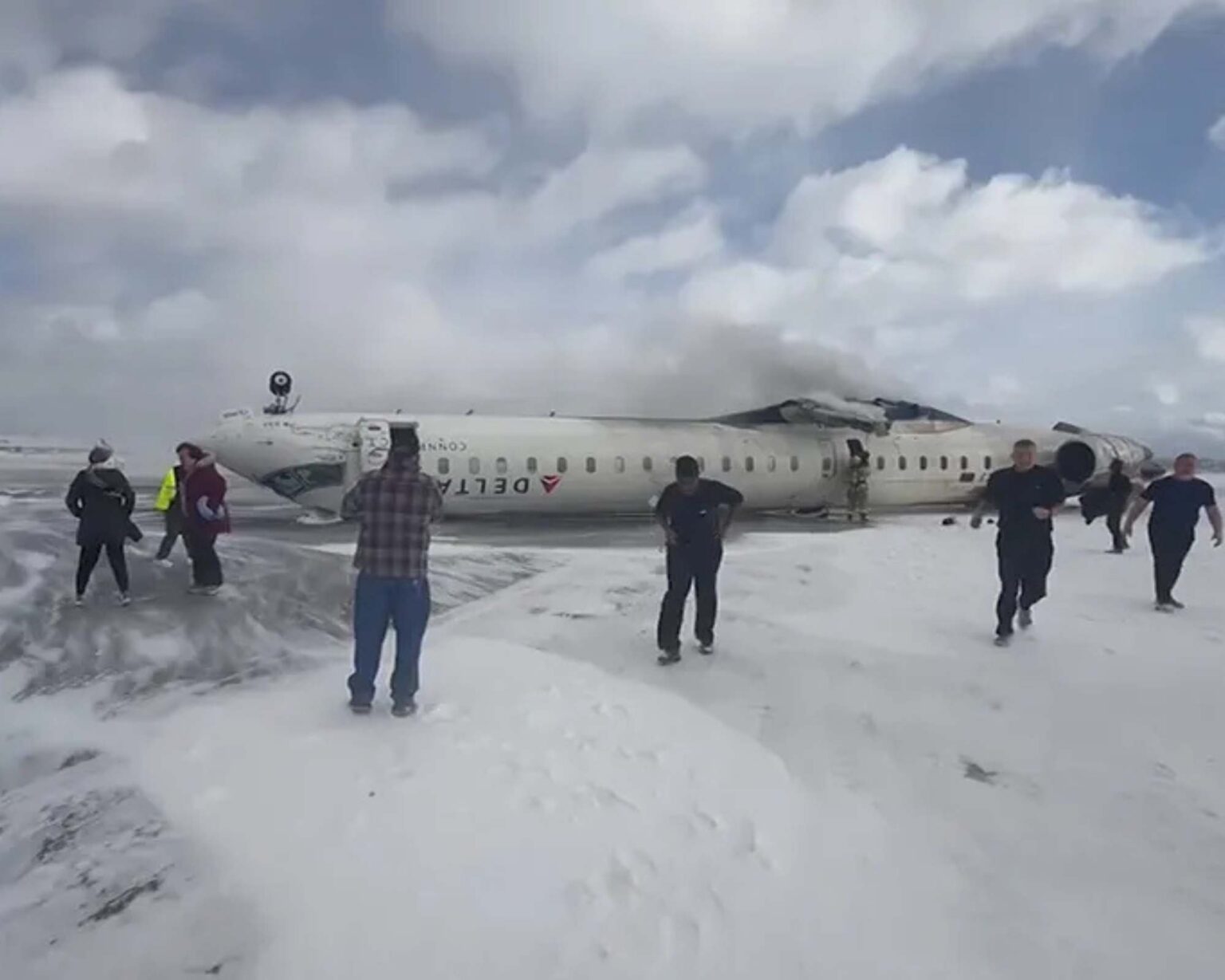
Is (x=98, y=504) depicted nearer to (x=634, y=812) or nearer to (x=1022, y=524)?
(x=634, y=812)

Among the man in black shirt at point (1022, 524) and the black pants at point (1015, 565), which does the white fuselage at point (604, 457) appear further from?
the black pants at point (1015, 565)

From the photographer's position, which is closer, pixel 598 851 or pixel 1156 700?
pixel 598 851

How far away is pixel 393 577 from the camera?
6.06 metres

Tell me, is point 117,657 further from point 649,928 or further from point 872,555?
point 872,555

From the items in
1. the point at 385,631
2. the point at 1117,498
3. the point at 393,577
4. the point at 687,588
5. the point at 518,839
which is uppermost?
the point at 1117,498

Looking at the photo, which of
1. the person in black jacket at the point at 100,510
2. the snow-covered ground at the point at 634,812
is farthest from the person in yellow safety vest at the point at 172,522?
the snow-covered ground at the point at 634,812

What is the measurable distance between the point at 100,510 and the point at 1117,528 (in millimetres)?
14389

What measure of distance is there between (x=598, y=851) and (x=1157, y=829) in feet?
9.61

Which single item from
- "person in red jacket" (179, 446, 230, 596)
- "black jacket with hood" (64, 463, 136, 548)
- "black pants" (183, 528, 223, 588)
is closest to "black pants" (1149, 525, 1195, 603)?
"person in red jacket" (179, 446, 230, 596)

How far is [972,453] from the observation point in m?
25.8

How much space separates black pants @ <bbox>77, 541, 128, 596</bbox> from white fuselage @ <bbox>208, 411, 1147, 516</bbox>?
429 inches

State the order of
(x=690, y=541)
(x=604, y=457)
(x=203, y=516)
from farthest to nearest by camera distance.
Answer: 1. (x=604, y=457)
2. (x=203, y=516)
3. (x=690, y=541)

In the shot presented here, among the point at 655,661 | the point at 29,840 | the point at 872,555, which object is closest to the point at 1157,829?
the point at 655,661

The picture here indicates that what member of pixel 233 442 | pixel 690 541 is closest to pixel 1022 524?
pixel 690 541
